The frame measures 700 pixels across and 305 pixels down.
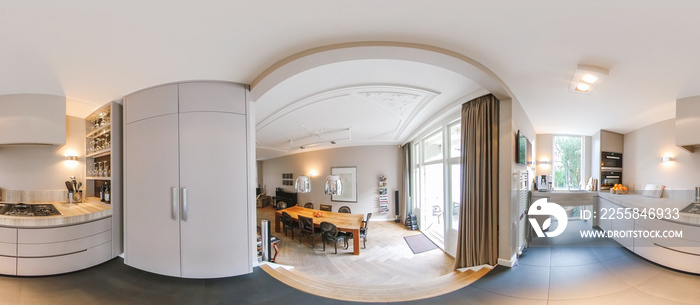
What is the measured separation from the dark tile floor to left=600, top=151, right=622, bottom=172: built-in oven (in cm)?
151

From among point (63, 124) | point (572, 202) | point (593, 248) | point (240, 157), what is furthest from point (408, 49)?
point (63, 124)

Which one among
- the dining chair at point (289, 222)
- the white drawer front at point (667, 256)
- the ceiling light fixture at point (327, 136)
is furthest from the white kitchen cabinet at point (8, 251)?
the white drawer front at point (667, 256)

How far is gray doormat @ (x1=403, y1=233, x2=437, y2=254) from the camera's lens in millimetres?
4797

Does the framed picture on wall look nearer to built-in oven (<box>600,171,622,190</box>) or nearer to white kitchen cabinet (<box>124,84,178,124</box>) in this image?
built-in oven (<box>600,171,622,190</box>)

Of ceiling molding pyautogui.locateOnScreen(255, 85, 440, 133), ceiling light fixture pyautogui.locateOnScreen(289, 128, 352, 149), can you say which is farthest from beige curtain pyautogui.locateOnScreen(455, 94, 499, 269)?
ceiling light fixture pyautogui.locateOnScreen(289, 128, 352, 149)

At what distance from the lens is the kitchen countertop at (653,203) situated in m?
1.84

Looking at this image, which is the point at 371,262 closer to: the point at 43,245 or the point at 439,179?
the point at 439,179

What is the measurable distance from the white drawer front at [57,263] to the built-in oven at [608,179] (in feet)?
20.8

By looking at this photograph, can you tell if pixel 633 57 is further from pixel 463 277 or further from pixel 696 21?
pixel 463 277

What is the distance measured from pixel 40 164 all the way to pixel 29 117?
1102mm

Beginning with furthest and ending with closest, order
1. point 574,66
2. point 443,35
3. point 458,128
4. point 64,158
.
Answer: point 458,128, point 64,158, point 574,66, point 443,35

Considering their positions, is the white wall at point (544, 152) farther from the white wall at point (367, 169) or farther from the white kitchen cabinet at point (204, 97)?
the white kitchen cabinet at point (204, 97)

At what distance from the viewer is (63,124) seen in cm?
287

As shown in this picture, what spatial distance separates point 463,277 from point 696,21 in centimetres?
227
